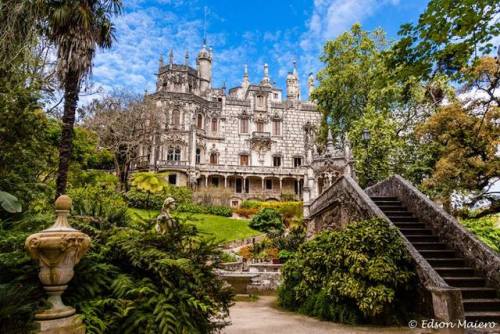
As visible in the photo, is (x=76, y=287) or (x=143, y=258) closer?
(x=76, y=287)

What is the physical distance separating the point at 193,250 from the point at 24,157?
5.58 meters

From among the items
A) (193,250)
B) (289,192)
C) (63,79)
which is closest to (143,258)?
(193,250)

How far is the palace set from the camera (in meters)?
41.4

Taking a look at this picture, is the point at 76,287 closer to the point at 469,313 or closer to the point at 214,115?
the point at 469,313

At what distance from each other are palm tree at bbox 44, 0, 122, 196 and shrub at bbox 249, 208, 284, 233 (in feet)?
63.2

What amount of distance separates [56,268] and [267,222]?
24.9 meters

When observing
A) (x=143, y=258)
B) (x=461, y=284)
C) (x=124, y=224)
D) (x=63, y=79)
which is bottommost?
(x=461, y=284)

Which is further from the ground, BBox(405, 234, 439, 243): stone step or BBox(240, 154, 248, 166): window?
BBox(240, 154, 248, 166): window

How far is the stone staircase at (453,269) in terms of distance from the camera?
6.48 m

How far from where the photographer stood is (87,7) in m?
11.0

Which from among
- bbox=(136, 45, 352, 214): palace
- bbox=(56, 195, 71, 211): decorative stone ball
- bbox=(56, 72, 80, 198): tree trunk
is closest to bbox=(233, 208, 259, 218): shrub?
bbox=(136, 45, 352, 214): palace

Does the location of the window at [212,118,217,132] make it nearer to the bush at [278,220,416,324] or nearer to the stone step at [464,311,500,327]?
the bush at [278,220,416,324]

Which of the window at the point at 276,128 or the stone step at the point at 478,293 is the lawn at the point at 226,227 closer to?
the stone step at the point at 478,293

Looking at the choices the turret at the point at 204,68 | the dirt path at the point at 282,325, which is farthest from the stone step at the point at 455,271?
the turret at the point at 204,68
